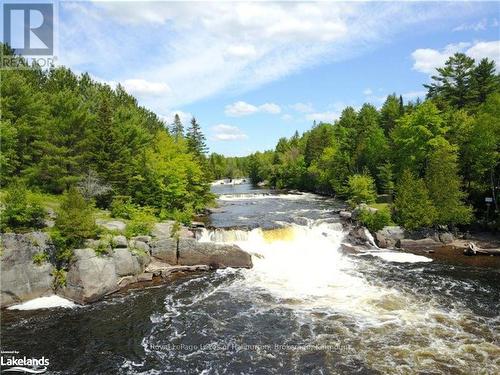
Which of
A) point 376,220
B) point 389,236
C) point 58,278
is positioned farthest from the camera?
point 376,220

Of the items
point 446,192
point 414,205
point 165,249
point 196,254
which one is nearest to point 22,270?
point 165,249

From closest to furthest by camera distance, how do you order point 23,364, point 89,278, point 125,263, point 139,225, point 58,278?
point 23,364 < point 89,278 < point 58,278 < point 125,263 < point 139,225

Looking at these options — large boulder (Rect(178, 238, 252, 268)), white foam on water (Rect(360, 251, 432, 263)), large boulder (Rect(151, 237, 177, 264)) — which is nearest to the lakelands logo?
large boulder (Rect(151, 237, 177, 264))

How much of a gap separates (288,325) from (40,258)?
48.2 ft

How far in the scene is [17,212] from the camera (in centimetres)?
2350

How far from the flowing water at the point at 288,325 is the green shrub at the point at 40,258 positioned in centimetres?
310

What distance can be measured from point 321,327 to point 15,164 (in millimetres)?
29773

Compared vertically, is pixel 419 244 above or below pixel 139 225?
below

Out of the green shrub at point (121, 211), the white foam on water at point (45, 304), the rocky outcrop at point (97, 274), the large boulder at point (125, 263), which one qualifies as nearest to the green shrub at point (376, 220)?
the rocky outcrop at point (97, 274)

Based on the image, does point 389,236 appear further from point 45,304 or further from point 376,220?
point 45,304

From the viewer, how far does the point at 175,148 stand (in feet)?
145

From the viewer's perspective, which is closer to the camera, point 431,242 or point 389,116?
point 431,242

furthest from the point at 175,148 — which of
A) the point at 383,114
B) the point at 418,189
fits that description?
the point at 383,114

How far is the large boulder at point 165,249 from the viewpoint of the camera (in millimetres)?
27719
